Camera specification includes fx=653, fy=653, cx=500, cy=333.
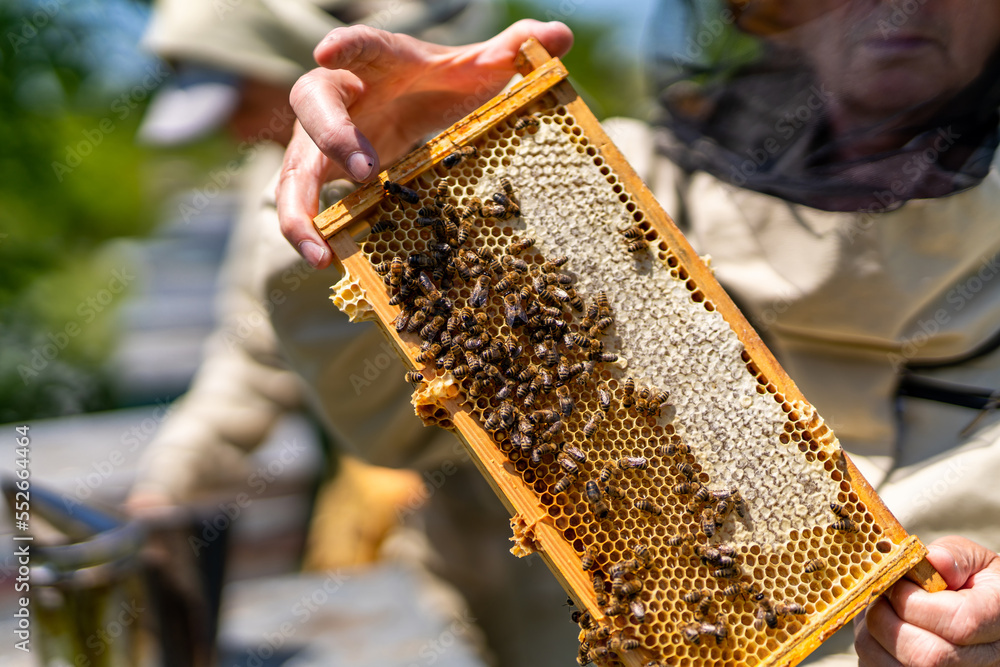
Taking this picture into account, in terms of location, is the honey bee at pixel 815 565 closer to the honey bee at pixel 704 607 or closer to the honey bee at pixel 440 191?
the honey bee at pixel 704 607

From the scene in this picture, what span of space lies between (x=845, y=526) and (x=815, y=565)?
13 cm

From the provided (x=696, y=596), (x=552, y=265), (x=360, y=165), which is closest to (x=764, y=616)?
(x=696, y=596)

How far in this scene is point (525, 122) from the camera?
186 cm

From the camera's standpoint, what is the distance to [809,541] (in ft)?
5.56

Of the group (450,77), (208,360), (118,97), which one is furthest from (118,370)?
(450,77)

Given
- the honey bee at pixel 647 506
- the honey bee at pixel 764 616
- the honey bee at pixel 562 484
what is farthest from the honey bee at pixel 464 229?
the honey bee at pixel 764 616

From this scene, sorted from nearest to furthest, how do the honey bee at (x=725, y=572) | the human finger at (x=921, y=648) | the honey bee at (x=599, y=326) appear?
the human finger at (x=921, y=648), the honey bee at (x=725, y=572), the honey bee at (x=599, y=326)

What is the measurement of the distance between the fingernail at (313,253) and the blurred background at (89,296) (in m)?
1.81

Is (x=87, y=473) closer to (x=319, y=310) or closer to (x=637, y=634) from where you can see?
(x=319, y=310)

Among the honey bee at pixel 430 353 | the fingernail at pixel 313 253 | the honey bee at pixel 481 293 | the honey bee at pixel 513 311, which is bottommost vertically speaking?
the honey bee at pixel 513 311

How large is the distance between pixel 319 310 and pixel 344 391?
0.34m

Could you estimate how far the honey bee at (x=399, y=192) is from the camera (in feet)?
5.61

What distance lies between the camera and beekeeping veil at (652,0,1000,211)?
6.65 feet

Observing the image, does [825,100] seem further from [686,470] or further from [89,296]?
[89,296]
